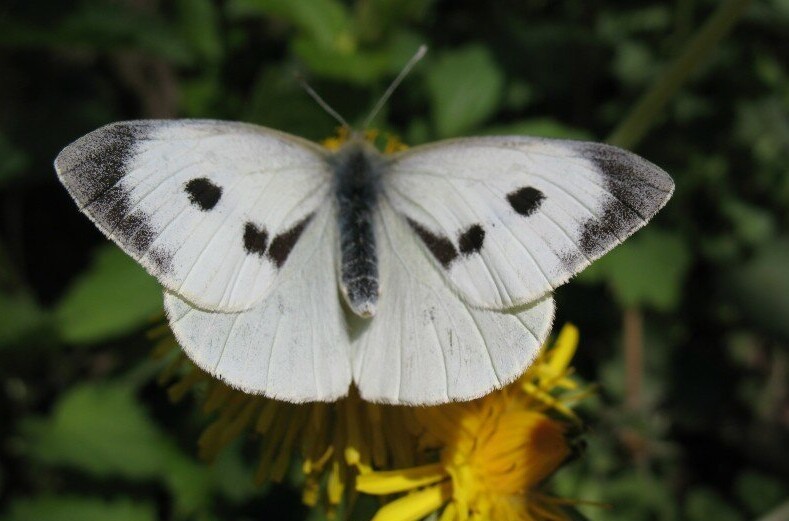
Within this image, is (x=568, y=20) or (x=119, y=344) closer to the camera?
(x=119, y=344)

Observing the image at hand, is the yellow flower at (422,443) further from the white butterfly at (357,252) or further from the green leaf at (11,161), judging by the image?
the green leaf at (11,161)

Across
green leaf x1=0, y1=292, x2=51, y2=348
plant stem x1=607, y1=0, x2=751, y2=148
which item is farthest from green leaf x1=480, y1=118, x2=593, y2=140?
green leaf x1=0, y1=292, x2=51, y2=348

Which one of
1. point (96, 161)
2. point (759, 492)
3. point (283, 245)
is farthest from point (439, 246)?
point (759, 492)

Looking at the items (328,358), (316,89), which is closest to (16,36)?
(316,89)

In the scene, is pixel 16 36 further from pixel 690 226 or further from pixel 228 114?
pixel 690 226

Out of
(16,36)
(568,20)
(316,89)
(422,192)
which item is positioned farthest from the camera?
(568,20)
